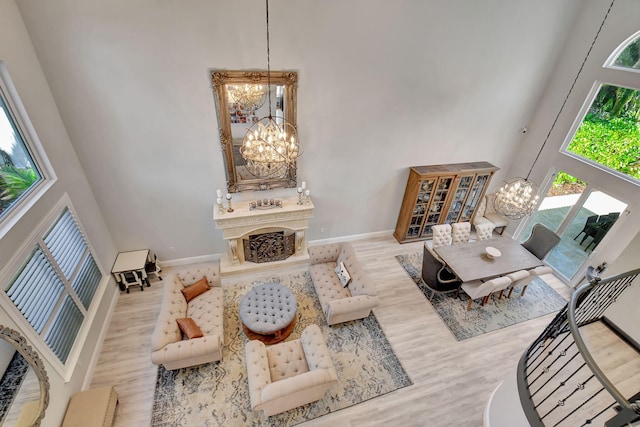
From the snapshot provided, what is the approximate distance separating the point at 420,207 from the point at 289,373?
175 inches

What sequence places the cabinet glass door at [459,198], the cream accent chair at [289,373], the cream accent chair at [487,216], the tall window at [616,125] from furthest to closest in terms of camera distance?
the cream accent chair at [487,216] → the cabinet glass door at [459,198] → the tall window at [616,125] → the cream accent chair at [289,373]

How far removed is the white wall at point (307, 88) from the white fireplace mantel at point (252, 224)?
432 millimetres

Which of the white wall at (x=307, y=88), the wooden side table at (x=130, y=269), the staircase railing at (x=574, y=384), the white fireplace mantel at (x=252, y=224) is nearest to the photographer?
the staircase railing at (x=574, y=384)

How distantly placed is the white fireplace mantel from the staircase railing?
390 cm

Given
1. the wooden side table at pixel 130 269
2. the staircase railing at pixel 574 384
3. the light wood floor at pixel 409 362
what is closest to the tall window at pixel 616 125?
the staircase railing at pixel 574 384

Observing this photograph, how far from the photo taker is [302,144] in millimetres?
5234

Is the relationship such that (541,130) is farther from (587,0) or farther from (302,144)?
(302,144)

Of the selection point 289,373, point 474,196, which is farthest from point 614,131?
point 289,373

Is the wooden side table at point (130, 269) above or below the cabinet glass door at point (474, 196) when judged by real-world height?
below

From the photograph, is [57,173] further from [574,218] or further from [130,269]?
[574,218]

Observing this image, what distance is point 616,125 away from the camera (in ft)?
17.4

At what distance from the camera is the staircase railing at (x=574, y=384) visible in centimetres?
213

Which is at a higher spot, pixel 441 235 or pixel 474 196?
pixel 474 196

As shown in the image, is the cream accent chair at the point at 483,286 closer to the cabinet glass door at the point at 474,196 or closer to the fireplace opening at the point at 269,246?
the cabinet glass door at the point at 474,196
